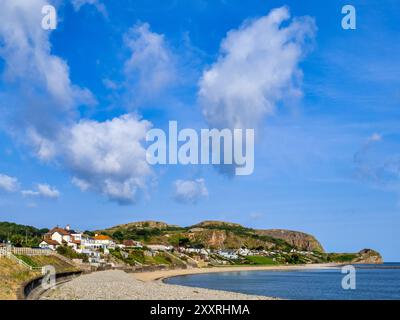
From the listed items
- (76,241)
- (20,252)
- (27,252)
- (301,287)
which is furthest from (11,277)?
(76,241)

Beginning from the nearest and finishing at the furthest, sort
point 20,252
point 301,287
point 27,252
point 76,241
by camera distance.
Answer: point 20,252 < point 27,252 < point 301,287 < point 76,241

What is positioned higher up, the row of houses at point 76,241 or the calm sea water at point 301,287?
the row of houses at point 76,241

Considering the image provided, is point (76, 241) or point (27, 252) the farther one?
point (76, 241)

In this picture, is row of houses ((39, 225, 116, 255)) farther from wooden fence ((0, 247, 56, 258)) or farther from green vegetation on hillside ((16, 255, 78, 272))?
wooden fence ((0, 247, 56, 258))

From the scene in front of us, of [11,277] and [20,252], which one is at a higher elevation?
[20,252]

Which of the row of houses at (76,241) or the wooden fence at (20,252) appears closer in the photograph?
the wooden fence at (20,252)

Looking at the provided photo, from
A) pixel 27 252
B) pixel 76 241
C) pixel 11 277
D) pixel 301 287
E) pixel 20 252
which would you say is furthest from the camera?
pixel 76 241

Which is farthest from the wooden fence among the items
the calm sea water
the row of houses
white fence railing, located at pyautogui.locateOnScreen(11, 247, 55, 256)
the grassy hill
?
the row of houses

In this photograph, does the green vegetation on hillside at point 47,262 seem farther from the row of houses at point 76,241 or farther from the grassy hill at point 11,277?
the row of houses at point 76,241

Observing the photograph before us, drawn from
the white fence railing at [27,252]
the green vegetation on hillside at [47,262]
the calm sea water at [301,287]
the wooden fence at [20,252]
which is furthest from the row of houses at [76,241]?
the wooden fence at [20,252]

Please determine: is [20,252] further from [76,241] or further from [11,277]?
[76,241]
